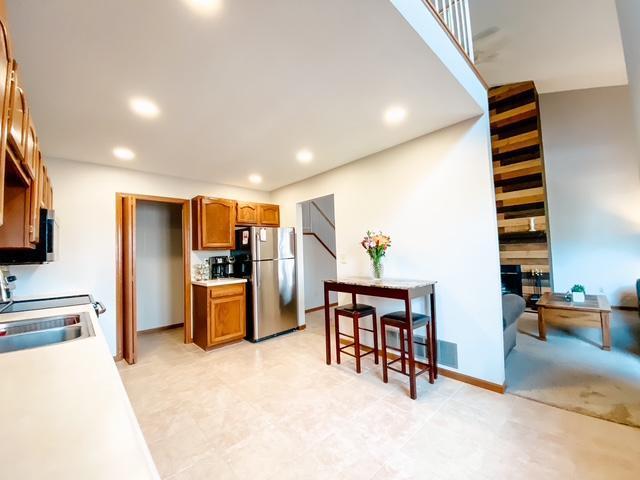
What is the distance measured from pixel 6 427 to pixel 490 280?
112 inches

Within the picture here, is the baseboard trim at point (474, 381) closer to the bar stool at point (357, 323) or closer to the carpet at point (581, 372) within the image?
the carpet at point (581, 372)

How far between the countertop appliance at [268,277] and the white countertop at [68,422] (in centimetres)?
276

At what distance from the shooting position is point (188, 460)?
1.69 metres

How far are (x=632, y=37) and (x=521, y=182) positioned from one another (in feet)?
13.6

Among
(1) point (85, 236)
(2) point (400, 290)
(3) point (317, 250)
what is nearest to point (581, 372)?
(2) point (400, 290)

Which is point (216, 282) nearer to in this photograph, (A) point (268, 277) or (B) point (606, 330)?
(A) point (268, 277)

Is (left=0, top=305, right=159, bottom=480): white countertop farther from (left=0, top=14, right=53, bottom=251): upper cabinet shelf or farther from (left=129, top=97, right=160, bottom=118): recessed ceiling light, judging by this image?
(left=129, top=97, right=160, bottom=118): recessed ceiling light

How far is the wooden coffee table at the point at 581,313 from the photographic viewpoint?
3078mm

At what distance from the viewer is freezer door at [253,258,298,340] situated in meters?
3.86

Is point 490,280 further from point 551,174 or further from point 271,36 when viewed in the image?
point 551,174

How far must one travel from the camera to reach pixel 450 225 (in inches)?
104

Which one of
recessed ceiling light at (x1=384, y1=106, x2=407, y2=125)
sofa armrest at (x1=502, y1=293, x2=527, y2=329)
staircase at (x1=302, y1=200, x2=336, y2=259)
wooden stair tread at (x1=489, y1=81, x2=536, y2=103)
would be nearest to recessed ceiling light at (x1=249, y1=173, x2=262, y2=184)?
staircase at (x1=302, y1=200, x2=336, y2=259)

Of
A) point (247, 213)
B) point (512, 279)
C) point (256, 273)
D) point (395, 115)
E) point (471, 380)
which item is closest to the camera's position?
point (395, 115)

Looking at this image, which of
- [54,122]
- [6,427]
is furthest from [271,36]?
[54,122]
